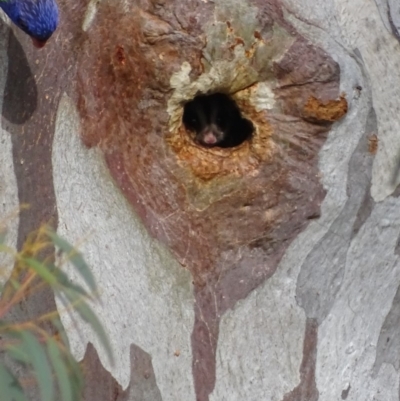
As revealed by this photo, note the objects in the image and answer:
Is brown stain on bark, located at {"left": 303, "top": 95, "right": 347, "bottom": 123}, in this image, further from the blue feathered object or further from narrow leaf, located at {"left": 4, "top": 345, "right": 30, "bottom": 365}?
narrow leaf, located at {"left": 4, "top": 345, "right": 30, "bottom": 365}

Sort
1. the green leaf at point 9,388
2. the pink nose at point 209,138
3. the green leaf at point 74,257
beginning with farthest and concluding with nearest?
the pink nose at point 209,138 → the green leaf at point 74,257 → the green leaf at point 9,388

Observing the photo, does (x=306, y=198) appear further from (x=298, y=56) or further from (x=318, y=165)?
(x=298, y=56)

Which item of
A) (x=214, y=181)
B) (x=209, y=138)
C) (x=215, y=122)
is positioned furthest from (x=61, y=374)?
(x=215, y=122)

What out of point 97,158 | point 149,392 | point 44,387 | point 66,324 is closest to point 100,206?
point 97,158

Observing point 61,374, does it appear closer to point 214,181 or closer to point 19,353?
point 19,353

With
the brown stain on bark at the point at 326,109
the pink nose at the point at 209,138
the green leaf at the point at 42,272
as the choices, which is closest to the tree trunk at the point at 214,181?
the brown stain on bark at the point at 326,109

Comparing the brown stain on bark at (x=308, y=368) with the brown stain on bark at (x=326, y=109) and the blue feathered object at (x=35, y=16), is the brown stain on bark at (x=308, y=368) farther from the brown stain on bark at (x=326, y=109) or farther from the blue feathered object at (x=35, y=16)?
the blue feathered object at (x=35, y=16)
